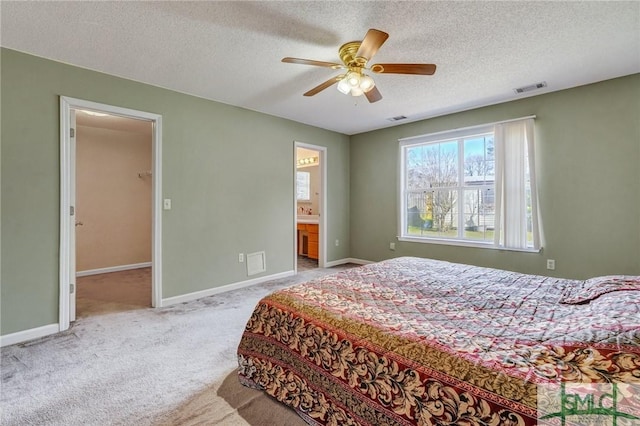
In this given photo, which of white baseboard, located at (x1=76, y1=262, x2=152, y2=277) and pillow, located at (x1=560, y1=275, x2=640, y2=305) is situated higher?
pillow, located at (x1=560, y1=275, x2=640, y2=305)

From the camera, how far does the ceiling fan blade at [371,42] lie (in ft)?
5.96

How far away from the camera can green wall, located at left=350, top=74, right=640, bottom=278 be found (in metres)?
3.04

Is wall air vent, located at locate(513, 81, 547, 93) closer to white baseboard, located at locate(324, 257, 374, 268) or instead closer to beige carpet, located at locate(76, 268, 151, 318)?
white baseboard, located at locate(324, 257, 374, 268)

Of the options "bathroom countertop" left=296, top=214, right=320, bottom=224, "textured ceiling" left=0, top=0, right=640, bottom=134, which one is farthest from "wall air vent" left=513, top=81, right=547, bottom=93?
"bathroom countertop" left=296, top=214, right=320, bottom=224

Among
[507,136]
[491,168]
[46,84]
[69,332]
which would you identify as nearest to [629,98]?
[507,136]

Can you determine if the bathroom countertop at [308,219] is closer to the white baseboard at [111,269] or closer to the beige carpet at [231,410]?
the white baseboard at [111,269]

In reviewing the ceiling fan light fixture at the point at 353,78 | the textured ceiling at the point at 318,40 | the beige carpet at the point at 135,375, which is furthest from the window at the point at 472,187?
the beige carpet at the point at 135,375

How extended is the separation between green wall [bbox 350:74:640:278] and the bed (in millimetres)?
1904

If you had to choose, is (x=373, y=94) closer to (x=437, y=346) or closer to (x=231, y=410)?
(x=437, y=346)

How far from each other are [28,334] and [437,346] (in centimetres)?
339

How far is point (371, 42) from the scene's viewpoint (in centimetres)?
193

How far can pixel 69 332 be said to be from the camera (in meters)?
2.66

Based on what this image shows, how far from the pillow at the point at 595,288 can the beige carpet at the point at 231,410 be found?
1606 millimetres

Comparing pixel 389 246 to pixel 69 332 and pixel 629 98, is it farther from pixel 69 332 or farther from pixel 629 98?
pixel 69 332
